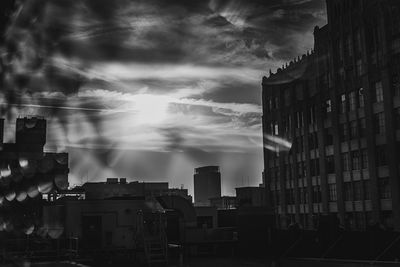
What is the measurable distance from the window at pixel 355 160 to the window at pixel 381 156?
3.98 meters

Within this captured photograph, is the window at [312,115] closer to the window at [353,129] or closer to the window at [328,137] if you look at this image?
the window at [328,137]

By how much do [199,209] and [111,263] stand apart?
36.5 m

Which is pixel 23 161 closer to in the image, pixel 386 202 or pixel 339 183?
pixel 339 183

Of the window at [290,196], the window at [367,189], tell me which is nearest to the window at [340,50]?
the window at [367,189]

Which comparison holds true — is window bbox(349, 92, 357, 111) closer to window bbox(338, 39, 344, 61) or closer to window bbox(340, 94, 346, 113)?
window bbox(340, 94, 346, 113)

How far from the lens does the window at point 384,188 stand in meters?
57.9

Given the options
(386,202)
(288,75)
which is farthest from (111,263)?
(288,75)

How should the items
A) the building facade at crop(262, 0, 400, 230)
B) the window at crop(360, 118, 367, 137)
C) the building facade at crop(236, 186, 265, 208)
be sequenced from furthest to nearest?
the building facade at crop(236, 186, 265, 208) → the window at crop(360, 118, 367, 137) → the building facade at crop(262, 0, 400, 230)

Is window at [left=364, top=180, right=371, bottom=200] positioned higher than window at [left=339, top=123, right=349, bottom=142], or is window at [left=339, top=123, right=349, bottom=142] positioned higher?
window at [left=339, top=123, right=349, bottom=142]

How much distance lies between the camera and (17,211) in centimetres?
6147

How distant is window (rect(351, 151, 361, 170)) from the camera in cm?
6391

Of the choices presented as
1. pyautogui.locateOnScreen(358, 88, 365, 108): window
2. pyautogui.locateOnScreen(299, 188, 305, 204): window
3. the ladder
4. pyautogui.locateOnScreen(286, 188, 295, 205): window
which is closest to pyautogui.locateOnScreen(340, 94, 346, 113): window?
pyautogui.locateOnScreen(358, 88, 365, 108): window

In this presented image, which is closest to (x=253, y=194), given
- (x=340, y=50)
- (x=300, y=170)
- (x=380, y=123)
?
(x=300, y=170)

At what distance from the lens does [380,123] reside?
59969 mm
